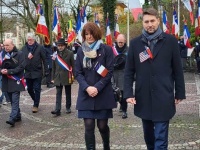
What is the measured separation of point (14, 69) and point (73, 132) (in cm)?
189

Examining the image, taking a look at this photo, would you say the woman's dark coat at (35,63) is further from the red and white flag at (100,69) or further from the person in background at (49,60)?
the person in background at (49,60)

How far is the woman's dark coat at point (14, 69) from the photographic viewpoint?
24.8 ft

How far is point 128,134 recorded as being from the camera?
6.54 metres

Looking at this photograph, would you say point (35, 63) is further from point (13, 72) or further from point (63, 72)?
point (13, 72)

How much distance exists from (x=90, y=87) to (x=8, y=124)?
12.0 ft

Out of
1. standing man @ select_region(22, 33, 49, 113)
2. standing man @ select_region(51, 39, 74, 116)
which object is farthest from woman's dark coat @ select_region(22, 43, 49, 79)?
standing man @ select_region(51, 39, 74, 116)

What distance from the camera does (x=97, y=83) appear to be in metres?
4.77

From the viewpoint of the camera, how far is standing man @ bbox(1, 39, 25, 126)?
7.54 meters

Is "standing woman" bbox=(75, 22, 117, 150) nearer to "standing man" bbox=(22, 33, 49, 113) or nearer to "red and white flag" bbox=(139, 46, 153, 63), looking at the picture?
"red and white flag" bbox=(139, 46, 153, 63)

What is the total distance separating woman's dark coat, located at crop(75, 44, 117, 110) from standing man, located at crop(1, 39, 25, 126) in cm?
302

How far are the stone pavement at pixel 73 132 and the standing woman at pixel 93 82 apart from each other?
113cm

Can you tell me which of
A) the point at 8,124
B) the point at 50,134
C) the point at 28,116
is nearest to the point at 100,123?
the point at 50,134

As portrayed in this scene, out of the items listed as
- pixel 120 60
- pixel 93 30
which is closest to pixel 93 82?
pixel 93 30

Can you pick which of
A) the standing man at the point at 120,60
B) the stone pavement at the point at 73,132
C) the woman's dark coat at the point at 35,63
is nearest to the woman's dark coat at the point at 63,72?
the woman's dark coat at the point at 35,63
